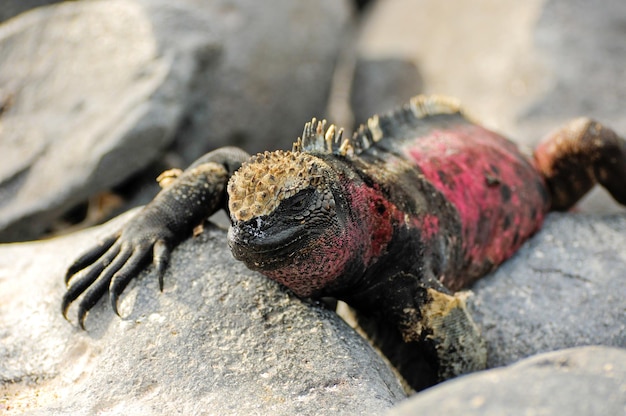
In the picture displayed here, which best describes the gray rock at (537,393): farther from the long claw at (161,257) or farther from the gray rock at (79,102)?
the gray rock at (79,102)

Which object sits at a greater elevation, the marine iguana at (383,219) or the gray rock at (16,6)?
the marine iguana at (383,219)

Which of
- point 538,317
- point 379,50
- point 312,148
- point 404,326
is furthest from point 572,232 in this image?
point 379,50

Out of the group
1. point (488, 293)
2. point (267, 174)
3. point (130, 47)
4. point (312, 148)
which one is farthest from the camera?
point (130, 47)

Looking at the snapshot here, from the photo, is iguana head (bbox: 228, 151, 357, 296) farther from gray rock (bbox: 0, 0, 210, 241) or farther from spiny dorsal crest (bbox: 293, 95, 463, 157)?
gray rock (bbox: 0, 0, 210, 241)

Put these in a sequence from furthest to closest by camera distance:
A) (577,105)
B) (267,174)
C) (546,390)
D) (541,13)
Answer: (541,13) → (577,105) → (267,174) → (546,390)

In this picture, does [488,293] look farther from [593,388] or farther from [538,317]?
[593,388]

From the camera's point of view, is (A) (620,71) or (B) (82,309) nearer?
(B) (82,309)

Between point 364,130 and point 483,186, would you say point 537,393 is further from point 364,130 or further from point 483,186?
point 483,186

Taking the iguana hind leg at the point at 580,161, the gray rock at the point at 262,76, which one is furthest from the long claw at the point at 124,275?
the iguana hind leg at the point at 580,161
